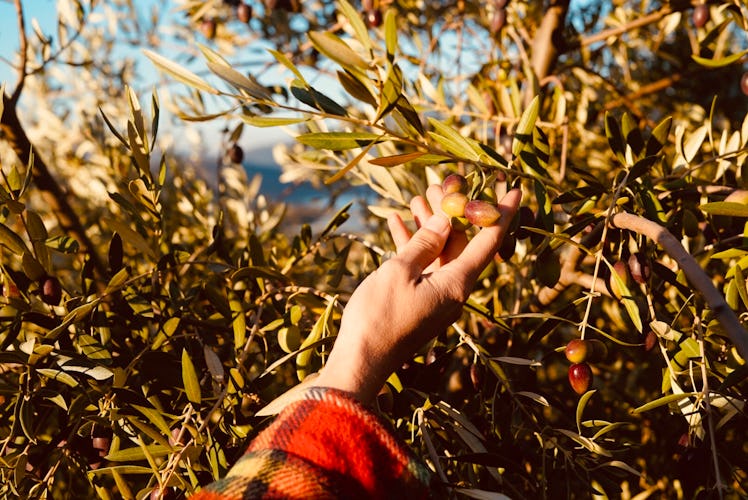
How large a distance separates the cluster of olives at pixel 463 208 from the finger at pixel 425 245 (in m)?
0.02

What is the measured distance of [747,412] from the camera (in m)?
0.91

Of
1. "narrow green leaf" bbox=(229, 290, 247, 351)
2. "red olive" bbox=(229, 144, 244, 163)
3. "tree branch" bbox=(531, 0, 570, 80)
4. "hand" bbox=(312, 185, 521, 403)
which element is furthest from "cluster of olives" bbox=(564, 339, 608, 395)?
"red olive" bbox=(229, 144, 244, 163)

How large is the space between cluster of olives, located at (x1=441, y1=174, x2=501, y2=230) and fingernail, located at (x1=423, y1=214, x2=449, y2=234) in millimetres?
11

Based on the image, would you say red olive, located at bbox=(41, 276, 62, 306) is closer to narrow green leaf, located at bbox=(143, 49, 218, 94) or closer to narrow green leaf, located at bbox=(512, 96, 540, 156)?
narrow green leaf, located at bbox=(143, 49, 218, 94)

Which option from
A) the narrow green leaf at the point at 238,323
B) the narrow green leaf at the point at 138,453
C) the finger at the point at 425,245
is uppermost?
the finger at the point at 425,245

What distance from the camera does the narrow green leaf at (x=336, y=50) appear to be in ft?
2.56

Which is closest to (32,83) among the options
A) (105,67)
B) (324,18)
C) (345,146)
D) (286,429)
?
(105,67)

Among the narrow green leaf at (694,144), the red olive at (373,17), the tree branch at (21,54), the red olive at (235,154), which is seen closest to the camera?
the narrow green leaf at (694,144)

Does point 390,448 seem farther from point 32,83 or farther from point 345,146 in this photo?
point 32,83

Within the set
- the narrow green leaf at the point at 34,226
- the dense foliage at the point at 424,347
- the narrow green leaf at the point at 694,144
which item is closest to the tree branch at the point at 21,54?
the dense foliage at the point at 424,347

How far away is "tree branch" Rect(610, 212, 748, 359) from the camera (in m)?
0.66

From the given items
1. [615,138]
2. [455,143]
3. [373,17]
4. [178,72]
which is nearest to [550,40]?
[373,17]

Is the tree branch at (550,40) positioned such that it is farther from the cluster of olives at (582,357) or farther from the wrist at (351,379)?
the wrist at (351,379)

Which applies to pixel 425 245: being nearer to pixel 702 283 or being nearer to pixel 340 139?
pixel 340 139
